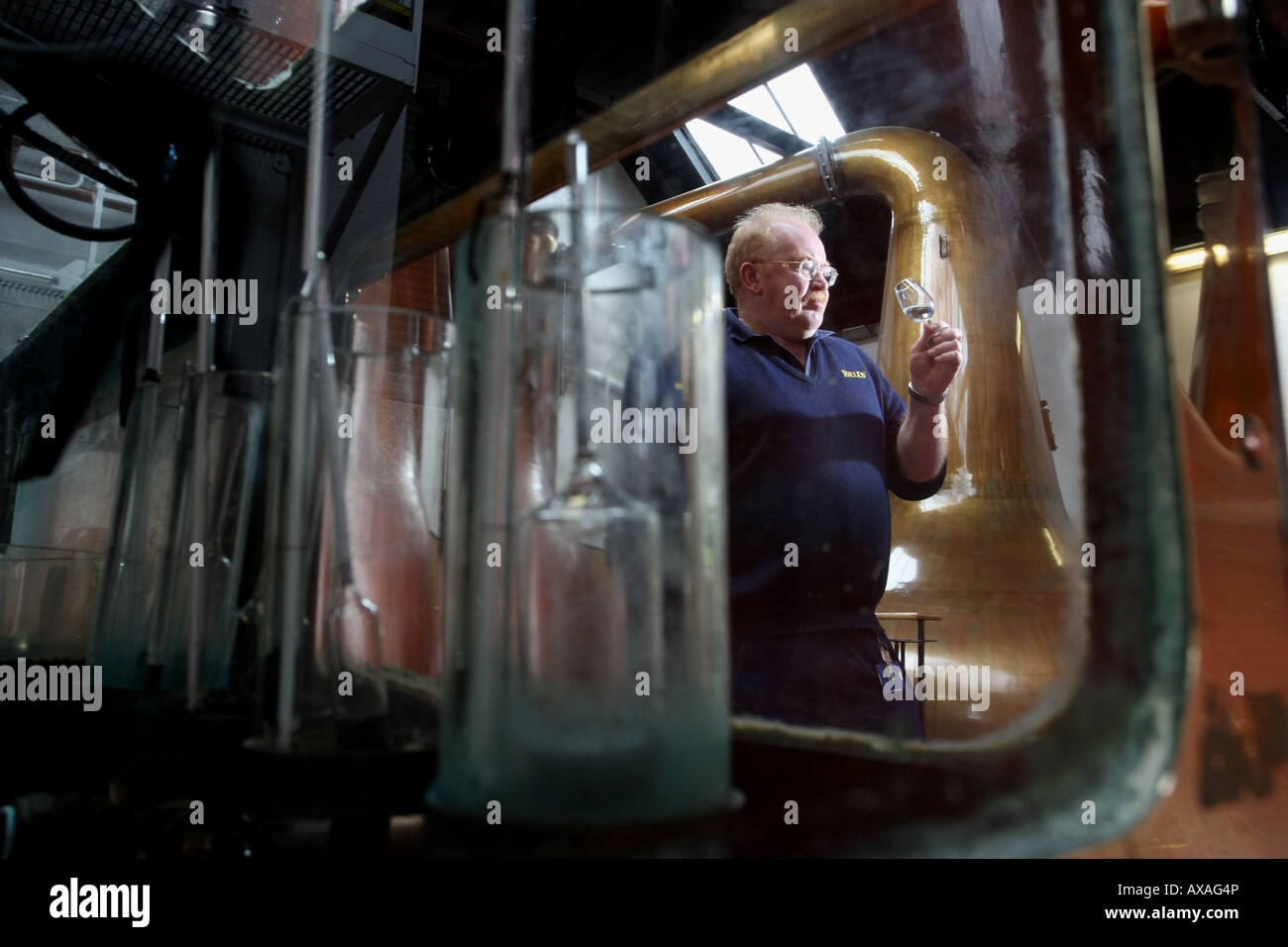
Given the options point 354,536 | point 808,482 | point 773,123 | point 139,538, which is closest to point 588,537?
point 354,536

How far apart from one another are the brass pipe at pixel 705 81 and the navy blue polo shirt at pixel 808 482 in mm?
217

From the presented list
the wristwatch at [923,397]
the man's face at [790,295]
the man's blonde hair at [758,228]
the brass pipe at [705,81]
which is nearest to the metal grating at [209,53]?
the brass pipe at [705,81]

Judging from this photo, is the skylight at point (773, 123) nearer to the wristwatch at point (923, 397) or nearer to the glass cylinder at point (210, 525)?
the wristwatch at point (923, 397)

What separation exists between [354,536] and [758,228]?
68 centimetres

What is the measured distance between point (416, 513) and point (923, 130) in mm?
744

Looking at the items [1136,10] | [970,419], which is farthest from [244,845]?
[970,419]

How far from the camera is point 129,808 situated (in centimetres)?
42

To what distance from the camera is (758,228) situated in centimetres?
95

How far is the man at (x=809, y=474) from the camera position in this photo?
584 millimetres

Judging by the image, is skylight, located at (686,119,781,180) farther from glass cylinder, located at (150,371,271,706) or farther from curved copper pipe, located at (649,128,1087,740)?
glass cylinder, located at (150,371,271,706)

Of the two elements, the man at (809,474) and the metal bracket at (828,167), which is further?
the metal bracket at (828,167)

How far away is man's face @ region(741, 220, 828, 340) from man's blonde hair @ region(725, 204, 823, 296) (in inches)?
0.5

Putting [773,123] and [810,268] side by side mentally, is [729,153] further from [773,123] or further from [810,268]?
[810,268]

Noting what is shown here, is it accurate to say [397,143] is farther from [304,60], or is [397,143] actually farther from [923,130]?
[923,130]
